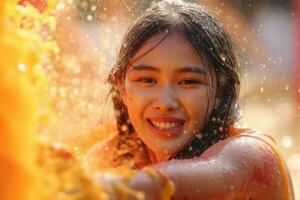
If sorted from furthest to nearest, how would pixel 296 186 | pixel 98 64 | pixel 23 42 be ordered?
pixel 296 186 → pixel 98 64 → pixel 23 42

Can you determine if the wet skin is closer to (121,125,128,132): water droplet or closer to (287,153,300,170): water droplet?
(121,125,128,132): water droplet

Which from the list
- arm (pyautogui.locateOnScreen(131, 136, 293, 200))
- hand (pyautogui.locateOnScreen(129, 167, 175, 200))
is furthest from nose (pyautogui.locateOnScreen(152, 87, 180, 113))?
hand (pyautogui.locateOnScreen(129, 167, 175, 200))

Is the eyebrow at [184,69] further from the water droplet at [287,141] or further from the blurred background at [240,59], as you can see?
the water droplet at [287,141]

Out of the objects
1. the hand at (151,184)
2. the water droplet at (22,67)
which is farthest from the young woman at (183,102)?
the water droplet at (22,67)

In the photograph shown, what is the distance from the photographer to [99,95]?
4.80 metres

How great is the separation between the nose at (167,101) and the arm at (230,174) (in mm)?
349

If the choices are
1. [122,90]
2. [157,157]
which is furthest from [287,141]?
[157,157]

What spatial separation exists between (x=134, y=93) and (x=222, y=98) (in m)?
0.38

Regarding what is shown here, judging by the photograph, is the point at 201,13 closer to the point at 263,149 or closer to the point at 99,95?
the point at 263,149

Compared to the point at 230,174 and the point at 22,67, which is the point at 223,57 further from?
the point at 22,67

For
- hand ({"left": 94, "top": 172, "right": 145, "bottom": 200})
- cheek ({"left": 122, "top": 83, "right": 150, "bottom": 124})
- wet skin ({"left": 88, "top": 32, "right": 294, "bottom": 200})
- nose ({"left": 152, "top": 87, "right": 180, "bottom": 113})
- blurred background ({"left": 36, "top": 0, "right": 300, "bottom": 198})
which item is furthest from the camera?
blurred background ({"left": 36, "top": 0, "right": 300, "bottom": 198})

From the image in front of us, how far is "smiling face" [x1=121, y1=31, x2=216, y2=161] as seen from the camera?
290 centimetres

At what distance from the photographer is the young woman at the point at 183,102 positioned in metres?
2.63

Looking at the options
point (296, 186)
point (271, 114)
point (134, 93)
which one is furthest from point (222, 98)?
point (271, 114)
